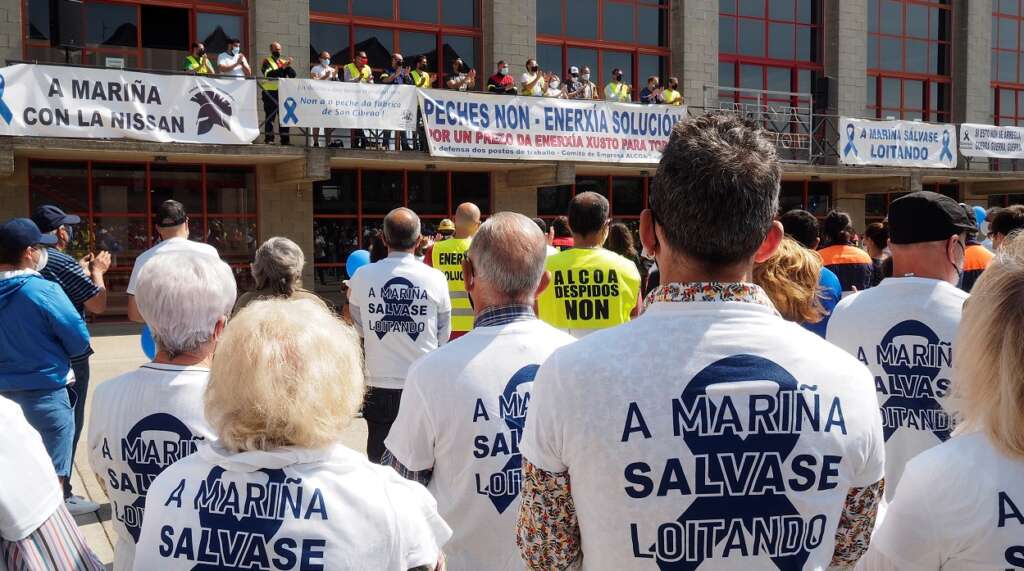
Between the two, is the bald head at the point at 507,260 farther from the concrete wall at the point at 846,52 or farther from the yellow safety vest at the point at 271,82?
the concrete wall at the point at 846,52

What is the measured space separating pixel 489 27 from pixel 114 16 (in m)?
7.77

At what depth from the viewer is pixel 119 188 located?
16219mm

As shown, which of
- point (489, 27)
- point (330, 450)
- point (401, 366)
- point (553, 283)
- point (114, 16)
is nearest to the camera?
point (330, 450)

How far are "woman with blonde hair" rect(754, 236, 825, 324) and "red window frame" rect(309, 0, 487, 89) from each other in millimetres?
15800

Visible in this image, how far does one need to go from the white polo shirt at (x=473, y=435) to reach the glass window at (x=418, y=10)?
17.4m

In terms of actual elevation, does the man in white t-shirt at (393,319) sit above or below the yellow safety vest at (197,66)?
below

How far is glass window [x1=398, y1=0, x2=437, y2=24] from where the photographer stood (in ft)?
61.8

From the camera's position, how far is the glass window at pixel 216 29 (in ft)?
55.2

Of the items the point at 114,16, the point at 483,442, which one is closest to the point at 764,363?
the point at 483,442

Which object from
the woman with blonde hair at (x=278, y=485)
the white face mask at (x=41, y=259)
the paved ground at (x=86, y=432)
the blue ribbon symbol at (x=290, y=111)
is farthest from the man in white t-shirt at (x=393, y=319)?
the blue ribbon symbol at (x=290, y=111)

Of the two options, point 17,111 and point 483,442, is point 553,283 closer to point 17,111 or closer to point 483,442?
point 483,442

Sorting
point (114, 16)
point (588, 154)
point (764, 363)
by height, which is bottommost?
point (764, 363)

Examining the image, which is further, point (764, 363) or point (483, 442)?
point (483, 442)

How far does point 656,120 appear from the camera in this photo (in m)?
17.3
